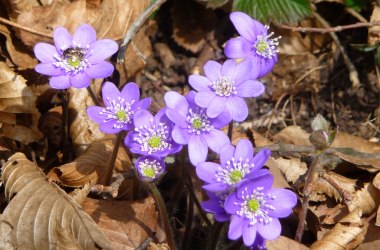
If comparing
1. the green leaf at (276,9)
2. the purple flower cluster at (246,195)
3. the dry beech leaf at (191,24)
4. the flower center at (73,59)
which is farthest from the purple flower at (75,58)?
the dry beech leaf at (191,24)

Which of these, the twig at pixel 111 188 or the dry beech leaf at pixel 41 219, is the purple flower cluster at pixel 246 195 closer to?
the twig at pixel 111 188

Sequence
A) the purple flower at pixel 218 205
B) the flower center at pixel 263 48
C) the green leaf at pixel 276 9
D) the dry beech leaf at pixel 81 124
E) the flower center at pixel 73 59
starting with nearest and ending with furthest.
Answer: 1. the purple flower at pixel 218 205
2. the flower center at pixel 73 59
3. the flower center at pixel 263 48
4. the dry beech leaf at pixel 81 124
5. the green leaf at pixel 276 9

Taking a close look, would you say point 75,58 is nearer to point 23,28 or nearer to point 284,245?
point 23,28

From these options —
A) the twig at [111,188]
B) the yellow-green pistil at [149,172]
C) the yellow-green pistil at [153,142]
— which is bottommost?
the twig at [111,188]

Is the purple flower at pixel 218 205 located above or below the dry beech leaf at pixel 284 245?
above

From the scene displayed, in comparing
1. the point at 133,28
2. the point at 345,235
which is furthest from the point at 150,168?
the point at 133,28

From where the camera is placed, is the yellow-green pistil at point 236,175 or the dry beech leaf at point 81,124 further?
the dry beech leaf at point 81,124

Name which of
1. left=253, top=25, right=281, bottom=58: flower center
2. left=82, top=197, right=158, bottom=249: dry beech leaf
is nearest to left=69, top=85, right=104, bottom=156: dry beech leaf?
left=82, top=197, right=158, bottom=249: dry beech leaf
